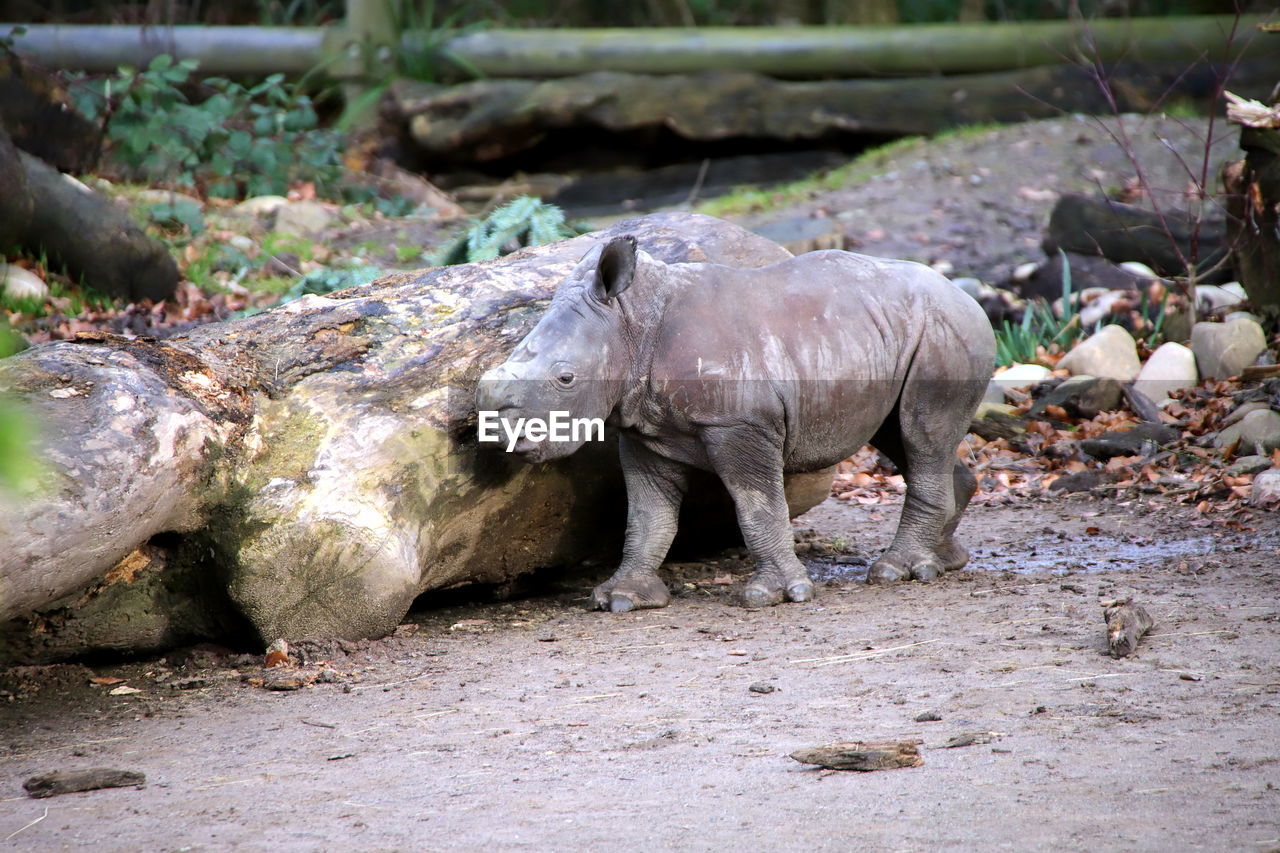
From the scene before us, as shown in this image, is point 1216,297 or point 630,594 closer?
point 630,594

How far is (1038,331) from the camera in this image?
857 centimetres

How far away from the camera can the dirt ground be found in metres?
2.73

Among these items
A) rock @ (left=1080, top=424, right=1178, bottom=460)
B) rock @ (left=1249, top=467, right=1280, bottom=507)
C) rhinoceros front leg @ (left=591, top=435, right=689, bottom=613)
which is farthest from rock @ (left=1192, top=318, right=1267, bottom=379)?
rhinoceros front leg @ (left=591, top=435, right=689, bottom=613)

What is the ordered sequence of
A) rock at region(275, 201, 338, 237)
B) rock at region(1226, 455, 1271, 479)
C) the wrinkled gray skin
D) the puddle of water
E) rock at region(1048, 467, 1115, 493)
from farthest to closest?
rock at region(275, 201, 338, 237) < rock at region(1048, 467, 1115, 493) < rock at region(1226, 455, 1271, 479) < the puddle of water < the wrinkled gray skin

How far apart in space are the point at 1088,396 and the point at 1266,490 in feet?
5.78

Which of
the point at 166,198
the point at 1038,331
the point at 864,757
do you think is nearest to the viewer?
the point at 864,757

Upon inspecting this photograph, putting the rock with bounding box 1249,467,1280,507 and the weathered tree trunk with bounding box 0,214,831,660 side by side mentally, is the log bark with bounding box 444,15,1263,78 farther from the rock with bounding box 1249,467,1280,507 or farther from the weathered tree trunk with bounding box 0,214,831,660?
the weathered tree trunk with bounding box 0,214,831,660

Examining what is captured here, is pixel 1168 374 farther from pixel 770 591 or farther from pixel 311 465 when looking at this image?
pixel 311 465

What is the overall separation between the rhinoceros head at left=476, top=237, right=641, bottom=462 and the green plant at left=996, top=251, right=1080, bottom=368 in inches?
175

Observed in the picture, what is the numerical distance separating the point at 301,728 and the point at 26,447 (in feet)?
8.99

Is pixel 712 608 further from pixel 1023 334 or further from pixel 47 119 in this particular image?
pixel 47 119

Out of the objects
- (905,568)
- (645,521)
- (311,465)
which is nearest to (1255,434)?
(905,568)

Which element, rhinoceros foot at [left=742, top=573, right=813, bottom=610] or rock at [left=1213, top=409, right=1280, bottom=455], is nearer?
rhinoceros foot at [left=742, top=573, right=813, bottom=610]

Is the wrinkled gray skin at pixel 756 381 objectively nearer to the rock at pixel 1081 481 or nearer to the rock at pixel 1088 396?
the rock at pixel 1081 481
